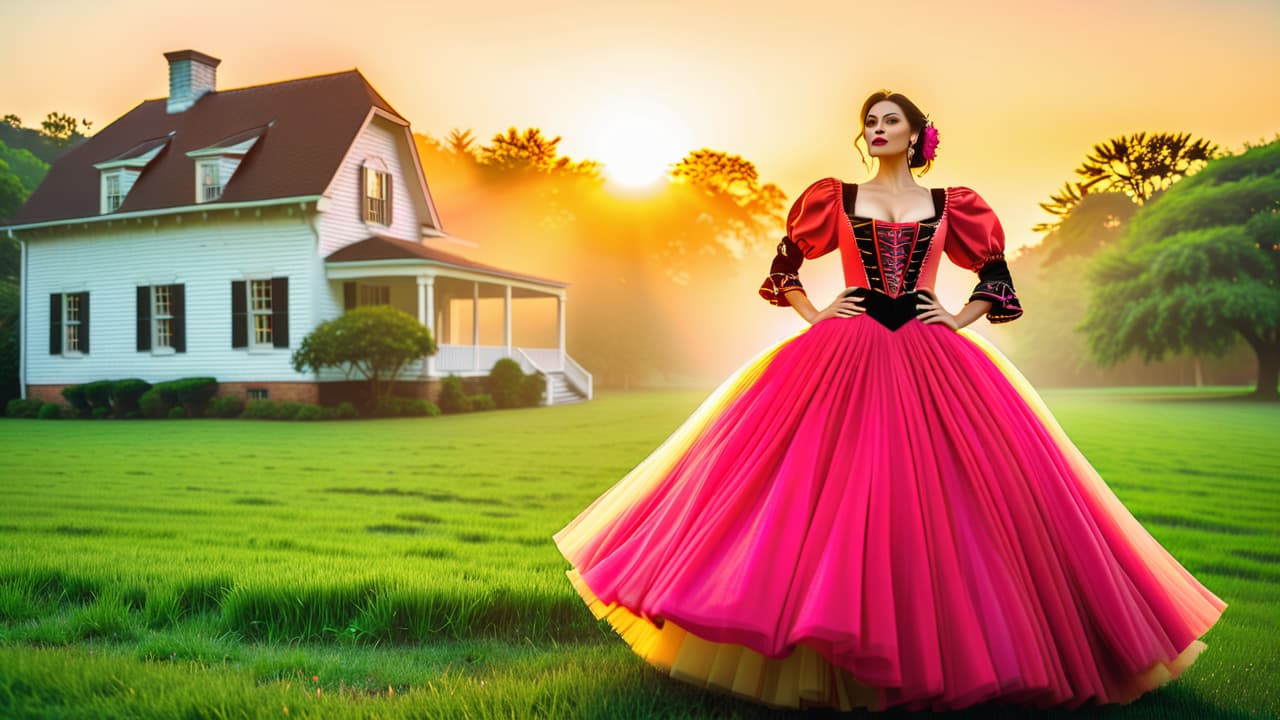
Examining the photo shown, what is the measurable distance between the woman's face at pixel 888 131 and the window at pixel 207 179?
76.0 feet

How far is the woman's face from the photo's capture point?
400 cm

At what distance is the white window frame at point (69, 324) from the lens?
25906 mm

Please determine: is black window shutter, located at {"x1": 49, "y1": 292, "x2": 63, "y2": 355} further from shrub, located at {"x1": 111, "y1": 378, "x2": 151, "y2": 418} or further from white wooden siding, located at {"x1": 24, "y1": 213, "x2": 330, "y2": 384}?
shrub, located at {"x1": 111, "y1": 378, "x2": 151, "y2": 418}

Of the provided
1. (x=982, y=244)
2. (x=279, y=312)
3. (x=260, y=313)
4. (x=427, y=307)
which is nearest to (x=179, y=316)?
(x=260, y=313)

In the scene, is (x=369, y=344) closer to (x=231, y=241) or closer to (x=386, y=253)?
(x=386, y=253)

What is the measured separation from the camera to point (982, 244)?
12.9 ft

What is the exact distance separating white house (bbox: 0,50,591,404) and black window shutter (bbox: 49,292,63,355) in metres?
0.06

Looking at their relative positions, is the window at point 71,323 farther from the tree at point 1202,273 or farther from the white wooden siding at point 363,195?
the tree at point 1202,273

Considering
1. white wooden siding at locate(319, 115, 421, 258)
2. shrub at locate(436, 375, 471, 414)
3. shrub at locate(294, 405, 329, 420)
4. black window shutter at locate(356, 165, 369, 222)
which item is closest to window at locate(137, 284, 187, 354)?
white wooden siding at locate(319, 115, 421, 258)

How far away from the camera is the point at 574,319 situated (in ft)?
148

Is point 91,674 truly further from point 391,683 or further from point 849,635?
point 849,635

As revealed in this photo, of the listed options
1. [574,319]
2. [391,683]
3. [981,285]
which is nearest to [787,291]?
[981,285]

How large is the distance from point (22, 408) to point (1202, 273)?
3644 centimetres

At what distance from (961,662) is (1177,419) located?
2313 cm
